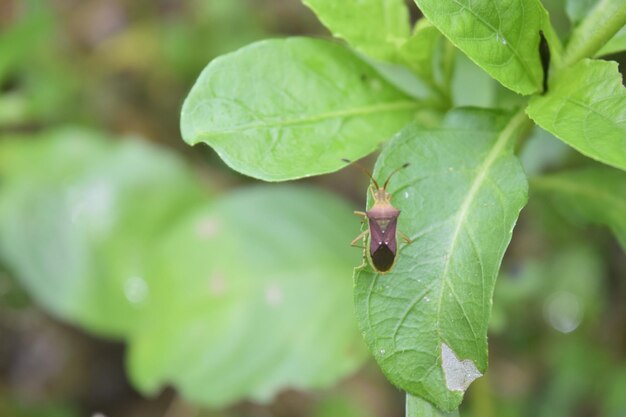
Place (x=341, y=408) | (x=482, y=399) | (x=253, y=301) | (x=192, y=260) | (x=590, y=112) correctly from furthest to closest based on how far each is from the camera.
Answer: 1. (x=341, y=408)
2. (x=192, y=260)
3. (x=253, y=301)
4. (x=482, y=399)
5. (x=590, y=112)

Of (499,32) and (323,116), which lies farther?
(323,116)

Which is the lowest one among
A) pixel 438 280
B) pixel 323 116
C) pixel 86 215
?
pixel 86 215

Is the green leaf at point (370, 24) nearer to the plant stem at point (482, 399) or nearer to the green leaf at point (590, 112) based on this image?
the green leaf at point (590, 112)

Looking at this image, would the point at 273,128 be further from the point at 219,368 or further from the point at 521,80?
the point at 219,368

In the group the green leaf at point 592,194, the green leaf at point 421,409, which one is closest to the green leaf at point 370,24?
the green leaf at point 592,194

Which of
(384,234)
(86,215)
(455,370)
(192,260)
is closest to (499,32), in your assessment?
(384,234)

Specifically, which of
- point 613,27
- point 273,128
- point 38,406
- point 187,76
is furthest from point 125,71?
point 613,27

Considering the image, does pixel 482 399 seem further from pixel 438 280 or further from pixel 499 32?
pixel 499 32
